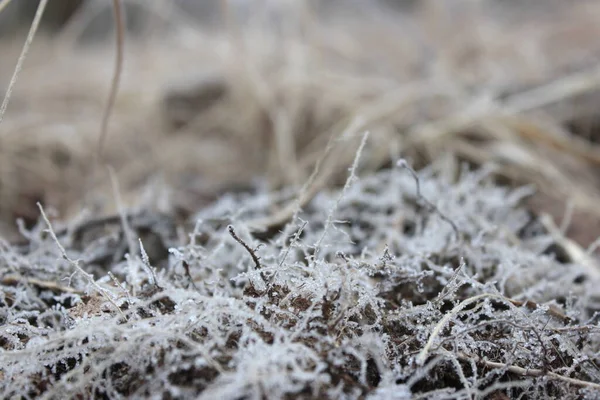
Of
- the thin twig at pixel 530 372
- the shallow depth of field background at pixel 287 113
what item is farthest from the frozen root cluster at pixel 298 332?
the shallow depth of field background at pixel 287 113

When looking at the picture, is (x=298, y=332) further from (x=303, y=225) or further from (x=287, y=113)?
(x=287, y=113)

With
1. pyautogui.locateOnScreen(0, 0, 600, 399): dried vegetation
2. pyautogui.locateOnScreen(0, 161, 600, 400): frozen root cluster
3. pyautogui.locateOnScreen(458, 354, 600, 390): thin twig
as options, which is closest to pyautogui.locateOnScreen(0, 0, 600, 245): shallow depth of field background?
pyautogui.locateOnScreen(0, 0, 600, 399): dried vegetation

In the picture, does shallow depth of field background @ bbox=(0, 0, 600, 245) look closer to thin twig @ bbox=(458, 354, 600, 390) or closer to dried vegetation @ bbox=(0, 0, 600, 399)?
dried vegetation @ bbox=(0, 0, 600, 399)

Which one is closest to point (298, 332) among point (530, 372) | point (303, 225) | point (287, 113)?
point (303, 225)

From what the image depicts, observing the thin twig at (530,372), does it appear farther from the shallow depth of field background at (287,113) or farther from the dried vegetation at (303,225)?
the shallow depth of field background at (287,113)

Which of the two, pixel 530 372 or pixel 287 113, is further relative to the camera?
pixel 287 113

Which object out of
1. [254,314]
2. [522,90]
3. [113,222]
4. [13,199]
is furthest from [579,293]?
[13,199]
